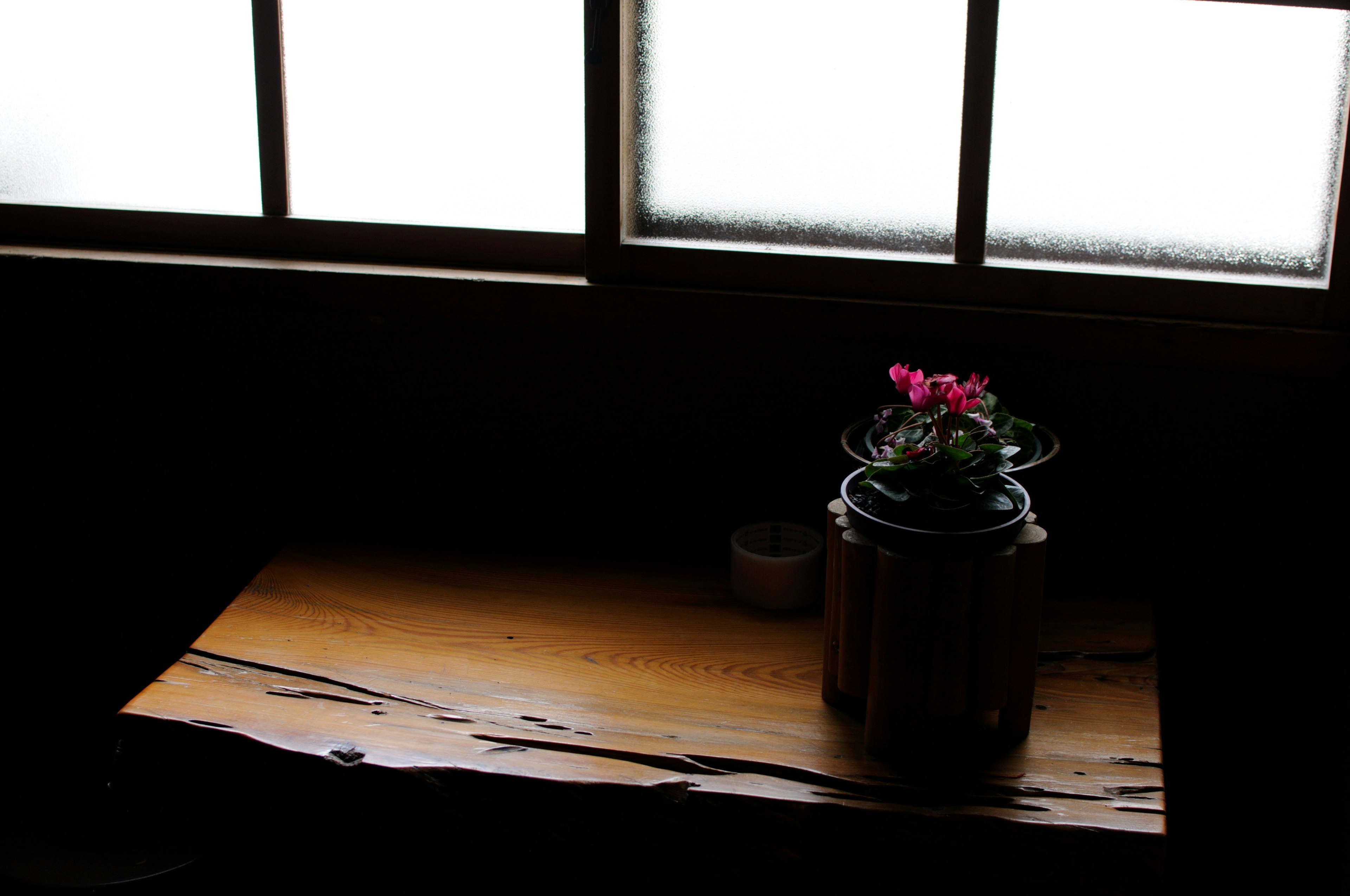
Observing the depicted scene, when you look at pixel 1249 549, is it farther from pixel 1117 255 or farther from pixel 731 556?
pixel 731 556

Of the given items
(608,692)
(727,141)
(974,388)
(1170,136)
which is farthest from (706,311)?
(1170,136)

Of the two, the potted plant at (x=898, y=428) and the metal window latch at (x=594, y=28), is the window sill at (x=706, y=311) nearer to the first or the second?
the potted plant at (x=898, y=428)

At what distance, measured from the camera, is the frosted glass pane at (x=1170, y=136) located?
4.66ft

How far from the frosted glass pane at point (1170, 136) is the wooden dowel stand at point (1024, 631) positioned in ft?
1.94

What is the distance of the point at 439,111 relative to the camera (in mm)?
1677

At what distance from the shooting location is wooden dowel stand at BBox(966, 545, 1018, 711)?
1105 mm

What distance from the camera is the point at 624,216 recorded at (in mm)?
1607

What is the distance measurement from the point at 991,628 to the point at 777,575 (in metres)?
0.39

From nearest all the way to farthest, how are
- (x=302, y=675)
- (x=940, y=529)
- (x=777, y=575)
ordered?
1. (x=940, y=529)
2. (x=302, y=675)
3. (x=777, y=575)

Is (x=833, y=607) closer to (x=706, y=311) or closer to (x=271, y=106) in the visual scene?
(x=706, y=311)

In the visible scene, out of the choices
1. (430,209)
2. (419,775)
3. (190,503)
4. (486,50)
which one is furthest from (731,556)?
(190,503)

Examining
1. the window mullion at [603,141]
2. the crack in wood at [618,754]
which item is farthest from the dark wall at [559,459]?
the crack in wood at [618,754]

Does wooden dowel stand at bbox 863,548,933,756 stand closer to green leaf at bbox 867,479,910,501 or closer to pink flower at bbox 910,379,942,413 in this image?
green leaf at bbox 867,479,910,501

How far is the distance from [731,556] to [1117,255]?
2.35 feet
